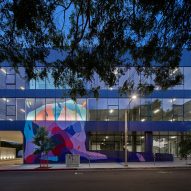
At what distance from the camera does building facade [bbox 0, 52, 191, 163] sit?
157ft

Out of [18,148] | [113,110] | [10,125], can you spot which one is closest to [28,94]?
[10,125]

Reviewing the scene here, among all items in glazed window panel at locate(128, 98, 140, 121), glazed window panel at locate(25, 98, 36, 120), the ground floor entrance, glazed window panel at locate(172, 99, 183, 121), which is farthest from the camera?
the ground floor entrance

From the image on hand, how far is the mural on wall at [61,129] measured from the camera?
47.2 meters

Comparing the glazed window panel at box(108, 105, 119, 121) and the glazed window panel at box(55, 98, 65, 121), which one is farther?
the glazed window panel at box(108, 105, 119, 121)

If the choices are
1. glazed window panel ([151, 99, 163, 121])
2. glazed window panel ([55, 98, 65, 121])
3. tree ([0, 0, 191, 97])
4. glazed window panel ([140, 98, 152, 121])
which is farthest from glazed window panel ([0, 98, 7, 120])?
tree ([0, 0, 191, 97])

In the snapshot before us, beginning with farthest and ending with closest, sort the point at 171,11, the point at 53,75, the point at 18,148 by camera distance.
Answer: the point at 18,148
the point at 53,75
the point at 171,11

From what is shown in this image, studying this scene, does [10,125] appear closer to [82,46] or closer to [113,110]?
[113,110]

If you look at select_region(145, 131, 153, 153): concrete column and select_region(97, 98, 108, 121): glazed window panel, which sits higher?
select_region(97, 98, 108, 121): glazed window panel

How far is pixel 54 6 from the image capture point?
1131 cm

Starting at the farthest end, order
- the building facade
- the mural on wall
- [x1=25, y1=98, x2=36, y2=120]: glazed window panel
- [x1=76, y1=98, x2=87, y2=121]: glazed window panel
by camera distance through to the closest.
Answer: [x1=76, y1=98, x2=87, y2=121]: glazed window panel < [x1=25, y1=98, x2=36, y2=120]: glazed window panel < the building facade < the mural on wall

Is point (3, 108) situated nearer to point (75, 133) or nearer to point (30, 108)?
point (30, 108)

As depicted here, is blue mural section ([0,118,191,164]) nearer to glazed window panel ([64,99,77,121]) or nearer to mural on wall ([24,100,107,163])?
mural on wall ([24,100,107,163])

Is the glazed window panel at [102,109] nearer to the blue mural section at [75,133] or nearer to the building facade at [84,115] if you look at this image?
the building facade at [84,115]

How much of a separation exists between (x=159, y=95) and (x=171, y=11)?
39.7 meters
